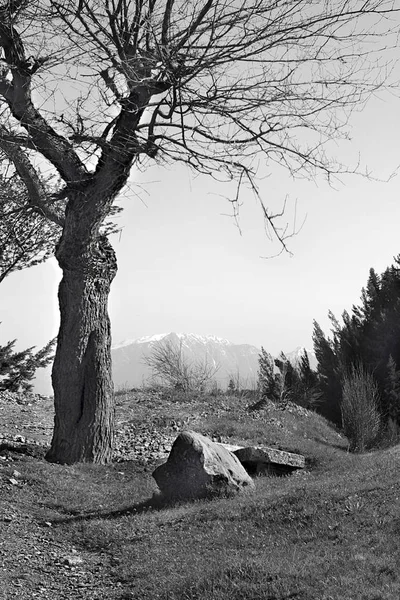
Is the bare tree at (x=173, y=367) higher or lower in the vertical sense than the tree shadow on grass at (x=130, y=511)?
higher

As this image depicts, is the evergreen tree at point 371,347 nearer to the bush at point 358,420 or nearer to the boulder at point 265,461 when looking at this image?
the bush at point 358,420

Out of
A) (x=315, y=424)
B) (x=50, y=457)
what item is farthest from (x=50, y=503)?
(x=315, y=424)

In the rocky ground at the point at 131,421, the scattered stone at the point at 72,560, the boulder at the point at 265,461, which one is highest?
the rocky ground at the point at 131,421

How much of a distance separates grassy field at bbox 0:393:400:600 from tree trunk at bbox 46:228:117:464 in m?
0.55

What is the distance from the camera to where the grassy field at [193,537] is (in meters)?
5.89

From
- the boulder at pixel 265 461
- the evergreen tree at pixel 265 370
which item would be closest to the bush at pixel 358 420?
the boulder at pixel 265 461

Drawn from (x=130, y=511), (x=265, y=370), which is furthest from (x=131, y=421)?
(x=265, y=370)

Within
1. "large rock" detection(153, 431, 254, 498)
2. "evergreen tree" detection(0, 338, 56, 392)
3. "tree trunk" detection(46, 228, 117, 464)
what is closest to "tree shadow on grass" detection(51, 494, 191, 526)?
"large rock" detection(153, 431, 254, 498)

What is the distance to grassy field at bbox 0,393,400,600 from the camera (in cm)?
589

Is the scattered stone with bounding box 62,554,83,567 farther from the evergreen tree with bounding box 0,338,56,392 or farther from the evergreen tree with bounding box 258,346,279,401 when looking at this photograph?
the evergreen tree with bounding box 258,346,279,401

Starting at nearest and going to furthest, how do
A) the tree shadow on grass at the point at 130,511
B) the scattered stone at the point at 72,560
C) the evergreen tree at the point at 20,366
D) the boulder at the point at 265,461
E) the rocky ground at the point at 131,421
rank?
the scattered stone at the point at 72,560, the tree shadow on grass at the point at 130,511, the boulder at the point at 265,461, the rocky ground at the point at 131,421, the evergreen tree at the point at 20,366

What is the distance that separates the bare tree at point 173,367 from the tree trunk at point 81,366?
1488cm

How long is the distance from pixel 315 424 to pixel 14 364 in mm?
12376

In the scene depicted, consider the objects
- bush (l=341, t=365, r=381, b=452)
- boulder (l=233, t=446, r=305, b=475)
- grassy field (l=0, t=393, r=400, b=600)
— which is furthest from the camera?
bush (l=341, t=365, r=381, b=452)
